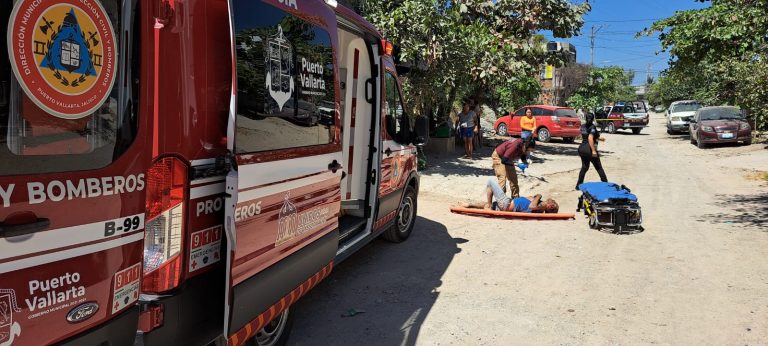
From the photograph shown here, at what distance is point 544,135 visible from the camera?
2242 centimetres

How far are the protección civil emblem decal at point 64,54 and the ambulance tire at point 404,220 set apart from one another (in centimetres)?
448

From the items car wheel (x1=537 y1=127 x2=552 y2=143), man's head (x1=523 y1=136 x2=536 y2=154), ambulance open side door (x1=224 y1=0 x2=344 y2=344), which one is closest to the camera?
ambulance open side door (x1=224 y1=0 x2=344 y2=344)

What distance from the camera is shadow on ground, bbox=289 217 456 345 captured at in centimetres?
396

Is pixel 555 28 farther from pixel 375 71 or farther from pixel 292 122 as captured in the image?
pixel 292 122

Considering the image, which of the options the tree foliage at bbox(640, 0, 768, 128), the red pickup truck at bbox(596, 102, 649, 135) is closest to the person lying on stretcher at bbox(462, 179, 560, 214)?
the tree foliage at bbox(640, 0, 768, 128)

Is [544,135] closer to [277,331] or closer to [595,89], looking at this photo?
[277,331]

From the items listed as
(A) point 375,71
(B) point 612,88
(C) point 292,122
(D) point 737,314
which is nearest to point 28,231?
(C) point 292,122

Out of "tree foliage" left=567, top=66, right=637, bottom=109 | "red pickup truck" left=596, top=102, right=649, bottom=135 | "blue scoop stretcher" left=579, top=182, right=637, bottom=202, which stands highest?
"tree foliage" left=567, top=66, right=637, bottom=109

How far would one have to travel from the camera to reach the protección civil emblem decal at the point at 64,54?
170cm

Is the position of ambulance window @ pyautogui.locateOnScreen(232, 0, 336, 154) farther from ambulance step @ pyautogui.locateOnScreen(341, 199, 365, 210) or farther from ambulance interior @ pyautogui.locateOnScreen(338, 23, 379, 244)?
ambulance step @ pyautogui.locateOnScreen(341, 199, 365, 210)

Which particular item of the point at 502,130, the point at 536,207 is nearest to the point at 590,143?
the point at 536,207

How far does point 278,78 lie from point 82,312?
5.20ft

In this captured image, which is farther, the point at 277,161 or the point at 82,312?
the point at 277,161

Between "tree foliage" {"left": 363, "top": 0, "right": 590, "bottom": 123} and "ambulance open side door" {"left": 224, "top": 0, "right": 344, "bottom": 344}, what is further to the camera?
"tree foliage" {"left": 363, "top": 0, "right": 590, "bottom": 123}
